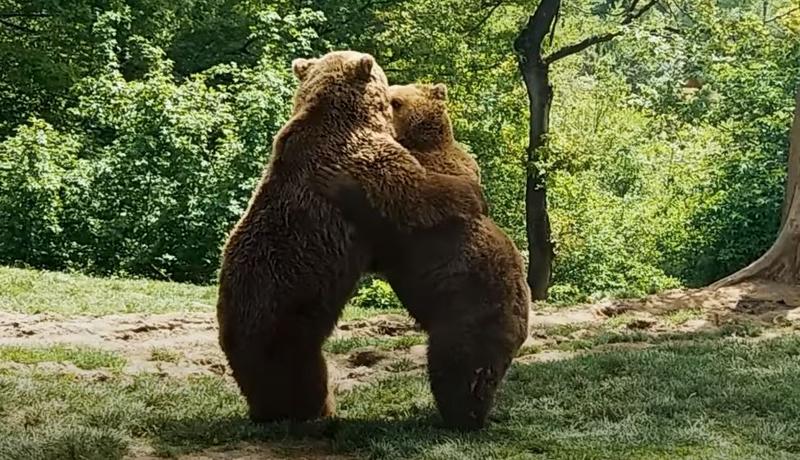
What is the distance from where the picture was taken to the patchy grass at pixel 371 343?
300 inches

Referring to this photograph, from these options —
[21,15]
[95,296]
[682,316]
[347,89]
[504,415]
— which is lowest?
[95,296]

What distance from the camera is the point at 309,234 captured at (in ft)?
15.1

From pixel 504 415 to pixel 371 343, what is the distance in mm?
2945

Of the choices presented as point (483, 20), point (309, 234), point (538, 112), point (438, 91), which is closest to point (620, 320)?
point (438, 91)

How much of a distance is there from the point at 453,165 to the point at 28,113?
16362 mm

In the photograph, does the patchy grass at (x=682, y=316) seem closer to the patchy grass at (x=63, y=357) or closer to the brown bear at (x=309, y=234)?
the brown bear at (x=309, y=234)

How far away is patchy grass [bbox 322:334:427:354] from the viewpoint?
25.0 ft

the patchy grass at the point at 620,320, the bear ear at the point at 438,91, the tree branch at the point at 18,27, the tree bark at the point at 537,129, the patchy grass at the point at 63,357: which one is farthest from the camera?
the tree branch at the point at 18,27

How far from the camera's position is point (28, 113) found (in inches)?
752

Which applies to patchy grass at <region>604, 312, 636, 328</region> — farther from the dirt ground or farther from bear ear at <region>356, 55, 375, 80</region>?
bear ear at <region>356, 55, 375, 80</region>

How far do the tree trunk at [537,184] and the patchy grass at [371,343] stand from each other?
5.96 meters

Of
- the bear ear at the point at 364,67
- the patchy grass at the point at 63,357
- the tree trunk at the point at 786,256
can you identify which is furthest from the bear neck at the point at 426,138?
the tree trunk at the point at 786,256

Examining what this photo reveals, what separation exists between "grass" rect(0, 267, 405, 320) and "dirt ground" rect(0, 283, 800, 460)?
657mm

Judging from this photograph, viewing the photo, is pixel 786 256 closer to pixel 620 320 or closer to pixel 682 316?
pixel 682 316
